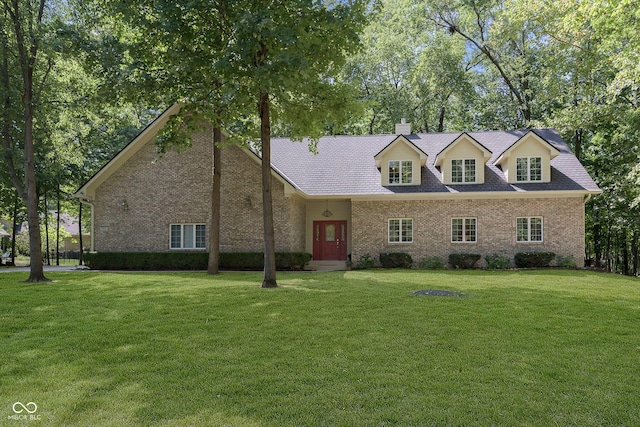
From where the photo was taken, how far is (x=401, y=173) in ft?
66.9

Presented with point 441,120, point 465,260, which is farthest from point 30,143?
point 441,120

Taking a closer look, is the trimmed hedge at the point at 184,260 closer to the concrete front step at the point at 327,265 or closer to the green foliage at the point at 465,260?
the concrete front step at the point at 327,265

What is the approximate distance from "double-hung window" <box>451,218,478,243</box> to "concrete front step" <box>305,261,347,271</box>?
5.29m

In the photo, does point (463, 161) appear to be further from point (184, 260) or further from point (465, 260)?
point (184, 260)

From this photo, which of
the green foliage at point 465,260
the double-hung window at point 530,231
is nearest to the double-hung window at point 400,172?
the green foliage at point 465,260

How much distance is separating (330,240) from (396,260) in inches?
154

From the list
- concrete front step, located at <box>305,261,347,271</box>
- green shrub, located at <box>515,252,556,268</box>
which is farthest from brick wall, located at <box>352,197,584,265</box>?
concrete front step, located at <box>305,261,347,271</box>

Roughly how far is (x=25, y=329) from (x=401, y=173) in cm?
1644

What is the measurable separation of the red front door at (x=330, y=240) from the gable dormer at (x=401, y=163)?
132 inches

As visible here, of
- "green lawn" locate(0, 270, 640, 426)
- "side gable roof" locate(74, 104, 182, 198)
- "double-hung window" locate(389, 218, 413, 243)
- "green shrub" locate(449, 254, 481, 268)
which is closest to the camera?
"green lawn" locate(0, 270, 640, 426)

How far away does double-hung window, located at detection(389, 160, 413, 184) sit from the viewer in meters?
20.4

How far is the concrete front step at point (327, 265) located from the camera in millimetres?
19748

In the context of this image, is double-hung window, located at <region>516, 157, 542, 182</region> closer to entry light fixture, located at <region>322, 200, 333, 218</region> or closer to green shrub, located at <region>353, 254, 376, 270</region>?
green shrub, located at <region>353, 254, 376, 270</region>

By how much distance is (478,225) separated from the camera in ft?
63.8
